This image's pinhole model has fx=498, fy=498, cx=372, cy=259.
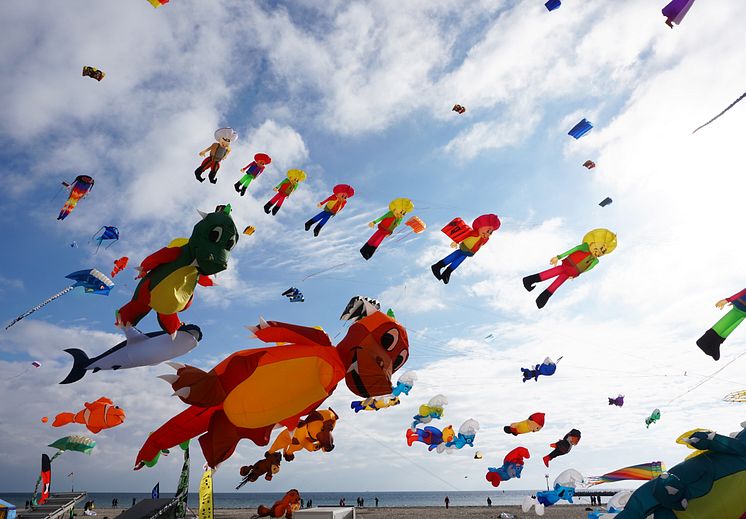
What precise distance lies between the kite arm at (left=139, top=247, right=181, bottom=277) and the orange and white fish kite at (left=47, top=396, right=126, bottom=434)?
5.83 m

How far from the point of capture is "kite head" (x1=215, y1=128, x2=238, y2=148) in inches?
498

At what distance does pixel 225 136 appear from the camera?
1272 cm

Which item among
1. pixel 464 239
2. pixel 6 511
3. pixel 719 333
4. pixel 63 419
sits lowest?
pixel 6 511

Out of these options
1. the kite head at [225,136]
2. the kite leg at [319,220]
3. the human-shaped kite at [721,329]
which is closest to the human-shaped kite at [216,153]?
the kite head at [225,136]

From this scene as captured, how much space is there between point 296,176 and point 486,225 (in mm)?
5935

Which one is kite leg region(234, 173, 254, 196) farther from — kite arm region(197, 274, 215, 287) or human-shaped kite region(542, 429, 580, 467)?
human-shaped kite region(542, 429, 580, 467)

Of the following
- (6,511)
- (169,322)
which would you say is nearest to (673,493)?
(169,322)

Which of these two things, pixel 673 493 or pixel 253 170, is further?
pixel 253 170

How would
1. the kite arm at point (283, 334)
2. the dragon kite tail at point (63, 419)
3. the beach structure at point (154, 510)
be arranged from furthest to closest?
1. the beach structure at point (154, 510)
2. the dragon kite tail at point (63, 419)
3. the kite arm at point (283, 334)

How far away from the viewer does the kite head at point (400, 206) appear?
42.1 ft

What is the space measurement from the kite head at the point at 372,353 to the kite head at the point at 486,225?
19.4 ft

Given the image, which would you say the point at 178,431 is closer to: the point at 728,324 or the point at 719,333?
the point at 719,333

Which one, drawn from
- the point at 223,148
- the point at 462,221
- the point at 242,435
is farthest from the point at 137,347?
the point at 462,221

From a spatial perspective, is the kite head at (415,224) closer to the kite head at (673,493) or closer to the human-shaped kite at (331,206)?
the human-shaped kite at (331,206)
